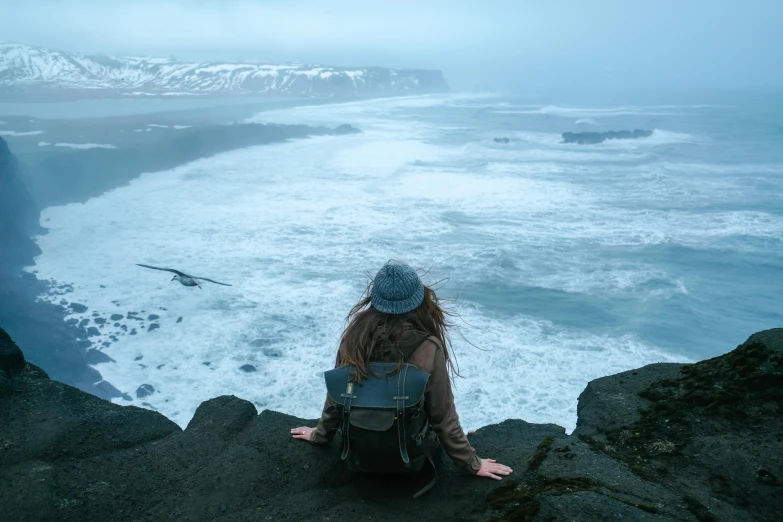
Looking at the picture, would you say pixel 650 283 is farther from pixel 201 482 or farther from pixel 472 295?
pixel 201 482

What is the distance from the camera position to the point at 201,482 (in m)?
3.66

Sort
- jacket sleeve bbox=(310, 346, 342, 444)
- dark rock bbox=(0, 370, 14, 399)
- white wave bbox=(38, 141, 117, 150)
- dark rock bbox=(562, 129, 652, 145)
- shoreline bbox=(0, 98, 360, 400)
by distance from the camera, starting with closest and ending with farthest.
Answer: jacket sleeve bbox=(310, 346, 342, 444)
dark rock bbox=(0, 370, 14, 399)
shoreline bbox=(0, 98, 360, 400)
white wave bbox=(38, 141, 117, 150)
dark rock bbox=(562, 129, 652, 145)

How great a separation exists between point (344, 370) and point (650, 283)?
19.8 m

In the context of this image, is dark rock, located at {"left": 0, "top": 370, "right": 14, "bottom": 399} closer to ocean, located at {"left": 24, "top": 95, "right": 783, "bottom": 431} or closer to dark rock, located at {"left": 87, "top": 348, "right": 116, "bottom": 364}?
ocean, located at {"left": 24, "top": 95, "right": 783, "bottom": 431}

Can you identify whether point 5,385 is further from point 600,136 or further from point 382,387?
point 600,136

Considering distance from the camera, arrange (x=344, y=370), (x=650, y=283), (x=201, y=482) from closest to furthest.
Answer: (x=344, y=370) → (x=201, y=482) → (x=650, y=283)

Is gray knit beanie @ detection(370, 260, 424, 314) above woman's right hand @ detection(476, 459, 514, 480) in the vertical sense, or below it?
above

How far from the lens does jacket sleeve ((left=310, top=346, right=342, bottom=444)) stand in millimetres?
3219

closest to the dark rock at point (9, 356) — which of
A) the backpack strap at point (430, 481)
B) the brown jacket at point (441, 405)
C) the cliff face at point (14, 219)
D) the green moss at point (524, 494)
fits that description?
the brown jacket at point (441, 405)

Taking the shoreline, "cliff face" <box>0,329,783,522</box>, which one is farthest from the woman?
the shoreline

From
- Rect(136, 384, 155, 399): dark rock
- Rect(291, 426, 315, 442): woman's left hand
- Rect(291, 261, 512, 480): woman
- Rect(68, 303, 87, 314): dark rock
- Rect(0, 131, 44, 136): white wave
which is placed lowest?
Rect(136, 384, 155, 399): dark rock

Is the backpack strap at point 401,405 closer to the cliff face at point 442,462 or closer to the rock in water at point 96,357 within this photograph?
the cliff face at point 442,462

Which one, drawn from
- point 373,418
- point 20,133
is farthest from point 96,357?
point 20,133

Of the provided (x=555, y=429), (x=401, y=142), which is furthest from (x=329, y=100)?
(x=555, y=429)
